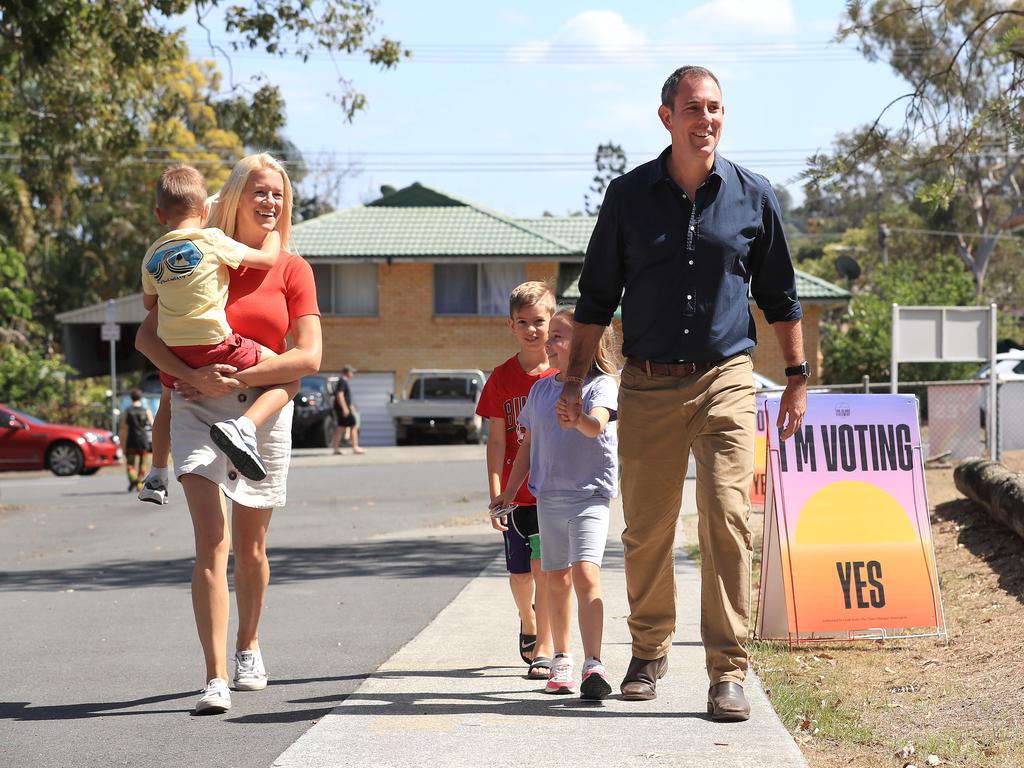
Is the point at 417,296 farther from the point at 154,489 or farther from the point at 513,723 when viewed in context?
the point at 513,723

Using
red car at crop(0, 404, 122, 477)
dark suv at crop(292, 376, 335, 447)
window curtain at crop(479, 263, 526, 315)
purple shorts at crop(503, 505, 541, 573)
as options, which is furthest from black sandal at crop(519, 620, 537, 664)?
window curtain at crop(479, 263, 526, 315)

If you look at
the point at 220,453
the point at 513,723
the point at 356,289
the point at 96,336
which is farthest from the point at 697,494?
the point at 96,336

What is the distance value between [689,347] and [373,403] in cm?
3565

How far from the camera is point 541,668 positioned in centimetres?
607

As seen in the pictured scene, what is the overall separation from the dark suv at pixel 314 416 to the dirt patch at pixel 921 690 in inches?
997

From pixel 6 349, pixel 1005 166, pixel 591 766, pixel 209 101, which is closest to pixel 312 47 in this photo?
pixel 209 101

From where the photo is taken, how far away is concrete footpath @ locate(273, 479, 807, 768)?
4.71 m

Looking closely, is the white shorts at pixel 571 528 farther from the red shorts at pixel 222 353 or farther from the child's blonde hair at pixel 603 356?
the red shorts at pixel 222 353

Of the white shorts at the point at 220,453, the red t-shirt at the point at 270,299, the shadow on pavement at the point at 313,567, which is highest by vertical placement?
the red t-shirt at the point at 270,299

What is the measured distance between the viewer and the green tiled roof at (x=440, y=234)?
132ft

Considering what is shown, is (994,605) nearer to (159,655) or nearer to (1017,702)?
(1017,702)

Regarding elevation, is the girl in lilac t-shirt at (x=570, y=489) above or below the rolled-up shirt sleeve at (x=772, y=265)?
below

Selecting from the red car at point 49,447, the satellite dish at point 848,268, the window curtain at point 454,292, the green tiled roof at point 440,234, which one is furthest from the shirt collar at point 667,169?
the satellite dish at point 848,268

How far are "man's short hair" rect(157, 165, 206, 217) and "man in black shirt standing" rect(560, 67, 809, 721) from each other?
1520mm
